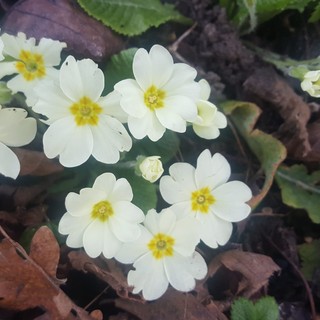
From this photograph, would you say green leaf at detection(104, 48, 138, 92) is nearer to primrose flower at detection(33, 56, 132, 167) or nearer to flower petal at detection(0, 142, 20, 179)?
primrose flower at detection(33, 56, 132, 167)

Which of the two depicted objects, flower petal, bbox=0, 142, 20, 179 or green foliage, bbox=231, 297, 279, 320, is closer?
flower petal, bbox=0, 142, 20, 179

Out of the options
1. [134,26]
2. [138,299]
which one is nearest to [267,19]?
[134,26]

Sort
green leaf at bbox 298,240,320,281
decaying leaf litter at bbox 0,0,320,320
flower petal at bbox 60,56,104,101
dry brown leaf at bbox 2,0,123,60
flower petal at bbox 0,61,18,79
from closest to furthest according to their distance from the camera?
flower petal at bbox 60,56,104,101 < flower petal at bbox 0,61,18,79 < decaying leaf litter at bbox 0,0,320,320 < dry brown leaf at bbox 2,0,123,60 < green leaf at bbox 298,240,320,281

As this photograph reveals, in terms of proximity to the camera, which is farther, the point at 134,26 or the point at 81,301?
the point at 134,26

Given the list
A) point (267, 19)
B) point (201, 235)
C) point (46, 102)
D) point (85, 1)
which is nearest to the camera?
point (46, 102)

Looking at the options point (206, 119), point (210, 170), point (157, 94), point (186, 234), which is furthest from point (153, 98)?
point (186, 234)

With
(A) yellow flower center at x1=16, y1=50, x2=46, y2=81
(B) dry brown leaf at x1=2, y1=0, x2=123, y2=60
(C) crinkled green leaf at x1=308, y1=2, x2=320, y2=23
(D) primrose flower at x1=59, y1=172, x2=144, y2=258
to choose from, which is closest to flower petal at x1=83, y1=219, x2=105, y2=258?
Answer: (D) primrose flower at x1=59, y1=172, x2=144, y2=258

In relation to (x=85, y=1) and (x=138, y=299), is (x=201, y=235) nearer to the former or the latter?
(x=138, y=299)
